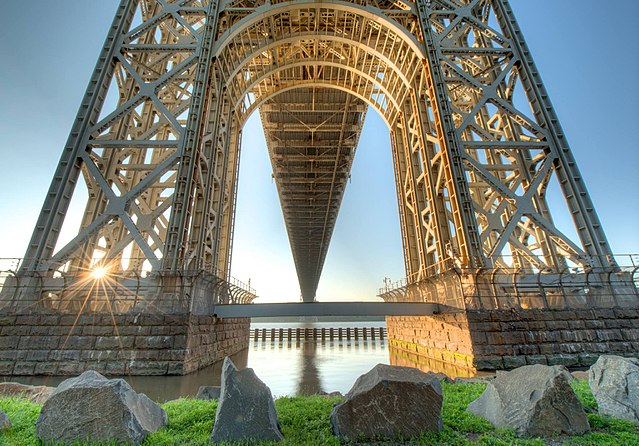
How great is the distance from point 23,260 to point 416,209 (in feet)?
55.6

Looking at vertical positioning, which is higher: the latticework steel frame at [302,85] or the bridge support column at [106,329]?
the latticework steel frame at [302,85]


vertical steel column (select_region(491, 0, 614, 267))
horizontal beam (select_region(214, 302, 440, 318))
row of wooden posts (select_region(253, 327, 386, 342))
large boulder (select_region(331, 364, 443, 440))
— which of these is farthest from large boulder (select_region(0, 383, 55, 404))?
row of wooden posts (select_region(253, 327, 386, 342))

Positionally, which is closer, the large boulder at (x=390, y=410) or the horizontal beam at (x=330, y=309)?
the large boulder at (x=390, y=410)

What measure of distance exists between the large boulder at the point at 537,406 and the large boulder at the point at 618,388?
76 cm

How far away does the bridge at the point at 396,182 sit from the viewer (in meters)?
9.66

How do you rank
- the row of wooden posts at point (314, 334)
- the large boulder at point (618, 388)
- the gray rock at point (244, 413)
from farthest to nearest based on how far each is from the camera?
the row of wooden posts at point (314, 334)
the large boulder at point (618, 388)
the gray rock at point (244, 413)

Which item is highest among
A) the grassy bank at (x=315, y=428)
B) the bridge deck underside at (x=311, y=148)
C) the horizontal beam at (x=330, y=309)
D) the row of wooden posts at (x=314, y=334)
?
the bridge deck underside at (x=311, y=148)

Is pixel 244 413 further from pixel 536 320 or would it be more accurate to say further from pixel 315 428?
pixel 536 320

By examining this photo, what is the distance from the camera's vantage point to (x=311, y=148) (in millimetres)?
32688

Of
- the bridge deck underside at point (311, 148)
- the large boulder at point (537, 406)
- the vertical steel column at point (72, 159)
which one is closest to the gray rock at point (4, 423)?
the large boulder at point (537, 406)

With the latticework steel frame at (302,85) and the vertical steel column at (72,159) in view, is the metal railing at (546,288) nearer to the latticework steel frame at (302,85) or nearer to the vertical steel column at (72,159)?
the latticework steel frame at (302,85)

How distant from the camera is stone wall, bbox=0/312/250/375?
27.3 ft

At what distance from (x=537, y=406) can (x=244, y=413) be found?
3100 millimetres

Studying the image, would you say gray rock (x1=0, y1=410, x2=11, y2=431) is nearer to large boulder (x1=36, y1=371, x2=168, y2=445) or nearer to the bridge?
large boulder (x1=36, y1=371, x2=168, y2=445)
